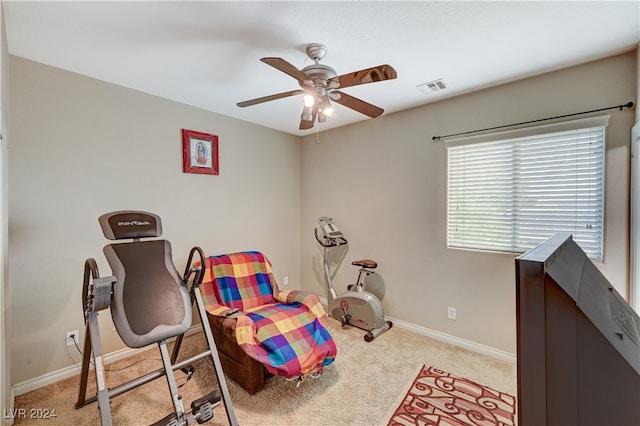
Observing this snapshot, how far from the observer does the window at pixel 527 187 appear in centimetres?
219

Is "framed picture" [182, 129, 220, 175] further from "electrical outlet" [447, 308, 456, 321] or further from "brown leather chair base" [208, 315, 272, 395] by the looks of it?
"electrical outlet" [447, 308, 456, 321]

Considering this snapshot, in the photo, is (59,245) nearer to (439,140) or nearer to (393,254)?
(393,254)

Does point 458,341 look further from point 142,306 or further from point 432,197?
point 142,306

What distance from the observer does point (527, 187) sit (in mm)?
2477

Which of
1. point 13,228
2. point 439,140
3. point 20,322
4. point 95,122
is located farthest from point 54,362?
point 439,140

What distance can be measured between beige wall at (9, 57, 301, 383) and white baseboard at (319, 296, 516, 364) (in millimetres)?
2366

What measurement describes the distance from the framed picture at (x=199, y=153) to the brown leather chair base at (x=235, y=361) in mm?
1667

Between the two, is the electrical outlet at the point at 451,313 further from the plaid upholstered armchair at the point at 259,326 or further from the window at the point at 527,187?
the plaid upholstered armchair at the point at 259,326

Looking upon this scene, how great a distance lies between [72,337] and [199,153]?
206 cm

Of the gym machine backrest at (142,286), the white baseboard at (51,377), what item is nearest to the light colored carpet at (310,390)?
the white baseboard at (51,377)

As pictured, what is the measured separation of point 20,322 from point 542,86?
467cm

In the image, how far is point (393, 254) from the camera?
3348 millimetres

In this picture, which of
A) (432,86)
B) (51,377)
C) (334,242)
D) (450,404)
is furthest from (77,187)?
(450,404)

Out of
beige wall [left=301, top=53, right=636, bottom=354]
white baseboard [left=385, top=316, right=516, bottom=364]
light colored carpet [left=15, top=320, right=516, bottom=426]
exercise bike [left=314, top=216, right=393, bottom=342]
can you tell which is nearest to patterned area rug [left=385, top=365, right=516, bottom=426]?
light colored carpet [left=15, top=320, right=516, bottom=426]
